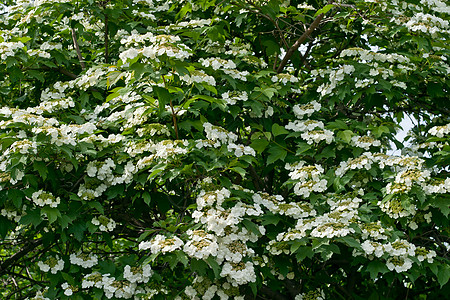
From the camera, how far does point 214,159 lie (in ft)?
10.5

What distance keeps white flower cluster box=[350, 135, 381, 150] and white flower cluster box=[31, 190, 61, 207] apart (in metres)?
1.97

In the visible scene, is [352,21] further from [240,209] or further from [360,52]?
[240,209]

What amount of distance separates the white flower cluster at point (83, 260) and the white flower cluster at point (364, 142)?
1874mm

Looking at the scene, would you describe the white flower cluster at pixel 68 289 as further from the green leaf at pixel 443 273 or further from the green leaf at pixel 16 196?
the green leaf at pixel 443 273

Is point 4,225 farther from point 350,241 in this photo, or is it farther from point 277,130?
point 350,241

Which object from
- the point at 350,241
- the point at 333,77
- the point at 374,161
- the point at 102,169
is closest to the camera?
the point at 350,241

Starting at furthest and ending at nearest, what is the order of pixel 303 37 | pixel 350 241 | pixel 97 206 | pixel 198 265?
pixel 303 37 < pixel 97 206 < pixel 350 241 < pixel 198 265

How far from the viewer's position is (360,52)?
4148mm

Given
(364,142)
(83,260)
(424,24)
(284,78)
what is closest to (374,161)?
(364,142)

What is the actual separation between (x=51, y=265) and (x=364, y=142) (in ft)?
7.18

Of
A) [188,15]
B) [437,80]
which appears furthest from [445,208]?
[188,15]

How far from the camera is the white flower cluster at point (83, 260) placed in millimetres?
3493

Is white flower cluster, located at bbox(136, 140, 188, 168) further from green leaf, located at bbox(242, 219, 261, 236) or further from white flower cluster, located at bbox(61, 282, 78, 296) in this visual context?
white flower cluster, located at bbox(61, 282, 78, 296)

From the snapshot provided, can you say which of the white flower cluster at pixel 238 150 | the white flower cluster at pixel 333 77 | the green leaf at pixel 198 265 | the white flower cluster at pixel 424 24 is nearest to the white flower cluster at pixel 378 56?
the white flower cluster at pixel 333 77
